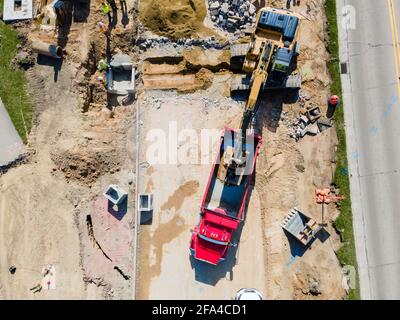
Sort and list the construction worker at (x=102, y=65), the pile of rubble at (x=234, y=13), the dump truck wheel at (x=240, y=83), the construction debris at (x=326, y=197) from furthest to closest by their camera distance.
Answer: the construction worker at (x=102, y=65)
the pile of rubble at (x=234, y=13)
the dump truck wheel at (x=240, y=83)
the construction debris at (x=326, y=197)

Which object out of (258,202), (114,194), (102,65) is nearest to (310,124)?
(258,202)

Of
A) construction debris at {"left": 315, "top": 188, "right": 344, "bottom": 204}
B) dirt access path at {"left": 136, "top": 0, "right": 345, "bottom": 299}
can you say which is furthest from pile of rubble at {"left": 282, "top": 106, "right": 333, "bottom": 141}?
construction debris at {"left": 315, "top": 188, "right": 344, "bottom": 204}

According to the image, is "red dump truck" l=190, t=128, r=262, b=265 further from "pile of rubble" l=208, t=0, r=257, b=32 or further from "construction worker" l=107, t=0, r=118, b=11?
"construction worker" l=107, t=0, r=118, b=11

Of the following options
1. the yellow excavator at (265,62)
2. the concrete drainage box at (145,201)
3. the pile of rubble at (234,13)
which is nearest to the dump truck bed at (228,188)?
the yellow excavator at (265,62)

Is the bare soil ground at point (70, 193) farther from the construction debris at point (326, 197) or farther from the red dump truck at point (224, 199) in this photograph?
the construction debris at point (326, 197)

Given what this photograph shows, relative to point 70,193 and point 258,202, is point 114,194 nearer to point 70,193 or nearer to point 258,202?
point 70,193

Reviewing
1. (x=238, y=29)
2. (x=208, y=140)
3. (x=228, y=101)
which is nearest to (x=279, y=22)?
(x=238, y=29)
